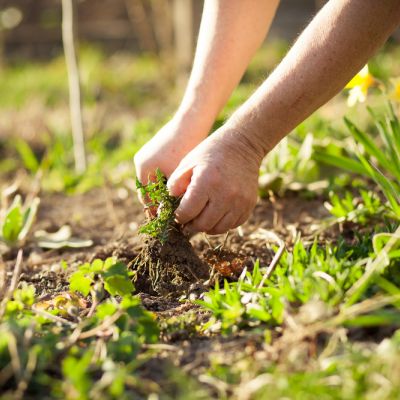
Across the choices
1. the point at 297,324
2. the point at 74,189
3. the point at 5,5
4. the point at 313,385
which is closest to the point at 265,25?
the point at 297,324

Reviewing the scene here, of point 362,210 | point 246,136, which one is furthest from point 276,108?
point 362,210

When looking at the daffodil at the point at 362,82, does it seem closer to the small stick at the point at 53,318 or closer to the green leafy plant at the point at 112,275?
the green leafy plant at the point at 112,275

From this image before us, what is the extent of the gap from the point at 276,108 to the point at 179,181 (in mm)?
343

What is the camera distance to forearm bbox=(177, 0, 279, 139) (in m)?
2.03

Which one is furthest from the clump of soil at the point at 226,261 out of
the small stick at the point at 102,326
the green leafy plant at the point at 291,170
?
the green leafy plant at the point at 291,170

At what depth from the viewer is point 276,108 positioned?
166cm

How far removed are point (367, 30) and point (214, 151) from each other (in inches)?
19.5

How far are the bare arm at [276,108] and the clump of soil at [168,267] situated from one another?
17 cm

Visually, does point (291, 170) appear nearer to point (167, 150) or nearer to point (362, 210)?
point (362, 210)

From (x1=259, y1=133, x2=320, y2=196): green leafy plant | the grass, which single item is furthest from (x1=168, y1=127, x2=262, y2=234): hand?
(x1=259, y1=133, x2=320, y2=196): green leafy plant

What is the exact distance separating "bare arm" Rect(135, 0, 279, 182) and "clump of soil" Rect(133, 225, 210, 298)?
0.74 ft

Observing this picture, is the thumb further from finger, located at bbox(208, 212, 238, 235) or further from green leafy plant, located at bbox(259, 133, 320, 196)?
green leafy plant, located at bbox(259, 133, 320, 196)

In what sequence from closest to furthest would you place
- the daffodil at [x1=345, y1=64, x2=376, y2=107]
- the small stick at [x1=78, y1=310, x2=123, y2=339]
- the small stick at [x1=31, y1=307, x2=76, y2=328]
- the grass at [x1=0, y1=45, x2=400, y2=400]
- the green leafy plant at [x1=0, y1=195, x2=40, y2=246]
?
the grass at [x1=0, y1=45, x2=400, y2=400] < the small stick at [x1=78, y1=310, x2=123, y2=339] < the small stick at [x1=31, y1=307, x2=76, y2=328] < the daffodil at [x1=345, y1=64, x2=376, y2=107] < the green leafy plant at [x1=0, y1=195, x2=40, y2=246]

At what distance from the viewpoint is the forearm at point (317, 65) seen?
5.08 feet
